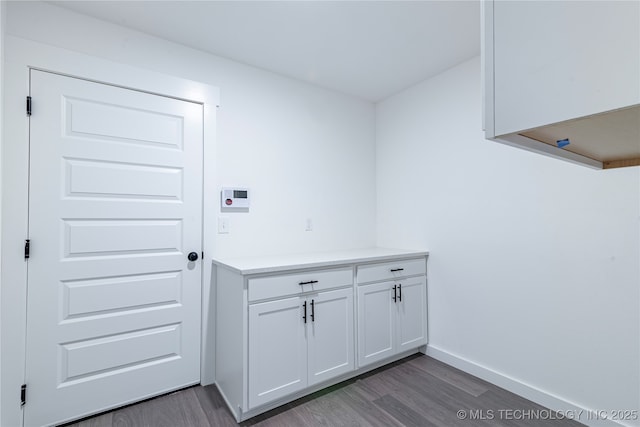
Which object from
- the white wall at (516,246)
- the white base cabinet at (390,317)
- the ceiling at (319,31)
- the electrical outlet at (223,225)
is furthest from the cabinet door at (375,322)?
the ceiling at (319,31)

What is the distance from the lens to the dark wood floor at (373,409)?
72.1 inches

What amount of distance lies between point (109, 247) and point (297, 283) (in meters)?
1.23

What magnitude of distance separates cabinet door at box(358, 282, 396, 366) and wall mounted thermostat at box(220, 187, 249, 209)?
1138mm

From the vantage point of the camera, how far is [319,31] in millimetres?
2107

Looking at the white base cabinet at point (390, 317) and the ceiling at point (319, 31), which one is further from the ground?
the ceiling at point (319, 31)

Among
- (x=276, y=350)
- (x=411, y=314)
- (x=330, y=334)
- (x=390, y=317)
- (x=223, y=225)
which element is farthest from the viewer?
(x=411, y=314)

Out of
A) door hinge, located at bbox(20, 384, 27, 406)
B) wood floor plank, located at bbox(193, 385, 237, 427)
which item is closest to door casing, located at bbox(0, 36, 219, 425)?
door hinge, located at bbox(20, 384, 27, 406)

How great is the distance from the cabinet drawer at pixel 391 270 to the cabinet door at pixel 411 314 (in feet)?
0.22

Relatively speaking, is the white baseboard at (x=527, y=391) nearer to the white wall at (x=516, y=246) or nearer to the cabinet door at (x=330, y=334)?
the white wall at (x=516, y=246)

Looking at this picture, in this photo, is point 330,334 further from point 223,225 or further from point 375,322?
point 223,225

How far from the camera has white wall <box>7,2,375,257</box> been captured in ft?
6.44

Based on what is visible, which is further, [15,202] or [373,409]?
[373,409]

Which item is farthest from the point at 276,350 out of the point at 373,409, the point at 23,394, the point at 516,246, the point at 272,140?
Result: the point at 516,246

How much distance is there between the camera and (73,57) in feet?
6.11
